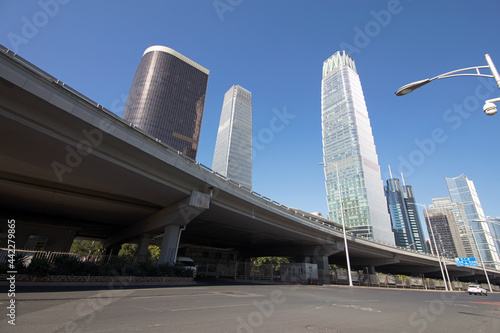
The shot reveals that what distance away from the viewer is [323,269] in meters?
35.4

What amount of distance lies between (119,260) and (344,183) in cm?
12956

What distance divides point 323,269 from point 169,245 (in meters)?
25.6

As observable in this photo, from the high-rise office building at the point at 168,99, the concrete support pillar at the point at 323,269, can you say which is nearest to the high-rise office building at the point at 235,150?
the high-rise office building at the point at 168,99

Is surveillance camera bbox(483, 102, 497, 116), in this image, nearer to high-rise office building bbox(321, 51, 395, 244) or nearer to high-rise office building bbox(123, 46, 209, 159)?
high-rise office building bbox(321, 51, 395, 244)

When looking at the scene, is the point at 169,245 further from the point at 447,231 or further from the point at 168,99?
the point at 447,231

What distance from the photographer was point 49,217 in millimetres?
28094

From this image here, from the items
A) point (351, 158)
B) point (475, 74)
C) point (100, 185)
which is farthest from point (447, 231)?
point (100, 185)

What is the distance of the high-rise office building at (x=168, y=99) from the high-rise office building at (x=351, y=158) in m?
80.3

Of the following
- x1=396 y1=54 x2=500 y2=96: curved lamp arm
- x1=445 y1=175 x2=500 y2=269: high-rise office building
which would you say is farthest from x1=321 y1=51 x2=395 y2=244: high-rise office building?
x1=396 y1=54 x2=500 y2=96: curved lamp arm

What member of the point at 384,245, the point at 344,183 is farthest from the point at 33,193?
the point at 344,183

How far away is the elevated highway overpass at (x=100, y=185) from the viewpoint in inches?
448

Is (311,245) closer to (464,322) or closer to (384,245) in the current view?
(384,245)

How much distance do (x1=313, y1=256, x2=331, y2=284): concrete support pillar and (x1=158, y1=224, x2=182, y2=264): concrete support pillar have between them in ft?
79.2

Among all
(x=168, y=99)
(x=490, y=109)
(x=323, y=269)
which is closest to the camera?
Answer: (x=490, y=109)
